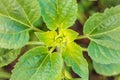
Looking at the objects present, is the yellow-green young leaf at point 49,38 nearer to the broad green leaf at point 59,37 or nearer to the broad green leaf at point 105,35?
the broad green leaf at point 59,37

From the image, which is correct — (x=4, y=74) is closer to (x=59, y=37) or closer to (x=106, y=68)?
(x=106, y=68)

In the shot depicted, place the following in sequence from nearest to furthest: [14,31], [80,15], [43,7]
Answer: [43,7]
[14,31]
[80,15]

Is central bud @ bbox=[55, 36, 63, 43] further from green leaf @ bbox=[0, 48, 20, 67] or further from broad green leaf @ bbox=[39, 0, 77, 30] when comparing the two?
green leaf @ bbox=[0, 48, 20, 67]

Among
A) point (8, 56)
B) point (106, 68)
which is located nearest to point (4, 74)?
point (8, 56)

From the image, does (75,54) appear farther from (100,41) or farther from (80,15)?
(80,15)

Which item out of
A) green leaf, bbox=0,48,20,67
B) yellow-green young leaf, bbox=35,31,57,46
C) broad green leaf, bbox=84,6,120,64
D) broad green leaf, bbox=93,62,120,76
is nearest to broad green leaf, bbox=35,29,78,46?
yellow-green young leaf, bbox=35,31,57,46

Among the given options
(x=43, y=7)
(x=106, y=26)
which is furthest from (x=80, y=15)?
(x=43, y=7)

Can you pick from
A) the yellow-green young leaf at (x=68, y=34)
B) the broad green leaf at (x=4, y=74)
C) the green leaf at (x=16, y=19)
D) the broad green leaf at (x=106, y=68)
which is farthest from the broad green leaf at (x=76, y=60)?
the broad green leaf at (x=4, y=74)
